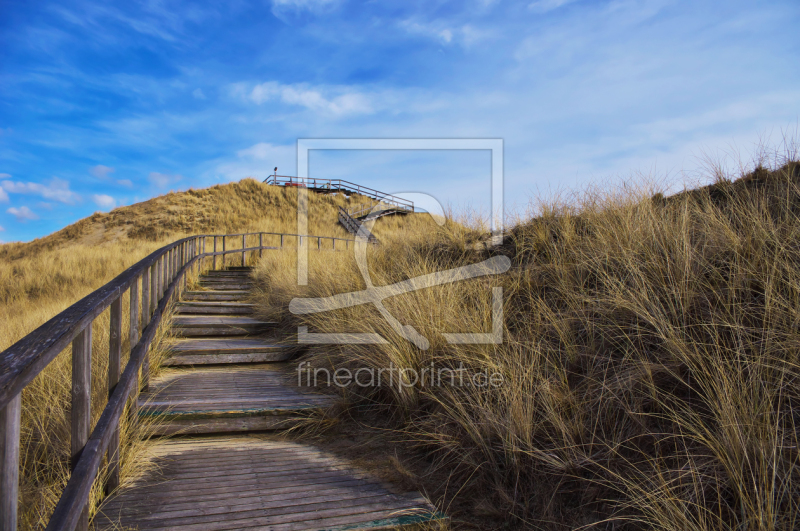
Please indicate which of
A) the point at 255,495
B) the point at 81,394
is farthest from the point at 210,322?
the point at 81,394

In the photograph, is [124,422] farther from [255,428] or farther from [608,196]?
[608,196]

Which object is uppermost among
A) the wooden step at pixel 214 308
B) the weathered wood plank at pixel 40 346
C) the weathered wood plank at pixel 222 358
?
the weathered wood plank at pixel 40 346

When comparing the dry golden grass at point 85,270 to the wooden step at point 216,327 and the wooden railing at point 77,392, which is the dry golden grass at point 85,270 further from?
the wooden step at point 216,327

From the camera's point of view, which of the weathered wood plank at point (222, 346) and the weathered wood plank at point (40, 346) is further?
the weathered wood plank at point (222, 346)

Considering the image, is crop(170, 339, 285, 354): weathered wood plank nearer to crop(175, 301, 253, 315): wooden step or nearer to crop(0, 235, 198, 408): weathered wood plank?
crop(175, 301, 253, 315): wooden step

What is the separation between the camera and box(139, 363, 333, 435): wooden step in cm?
378

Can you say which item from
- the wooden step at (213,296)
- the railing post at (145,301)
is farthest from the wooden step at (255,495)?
the wooden step at (213,296)

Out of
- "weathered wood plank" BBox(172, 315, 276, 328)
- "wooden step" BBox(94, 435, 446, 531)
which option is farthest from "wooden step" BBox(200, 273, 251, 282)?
"wooden step" BBox(94, 435, 446, 531)

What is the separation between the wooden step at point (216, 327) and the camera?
21.9 feet

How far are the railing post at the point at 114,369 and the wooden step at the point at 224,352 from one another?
2787 millimetres

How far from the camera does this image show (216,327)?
22.5 ft

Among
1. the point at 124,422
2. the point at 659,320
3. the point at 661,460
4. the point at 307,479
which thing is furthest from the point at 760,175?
the point at 124,422

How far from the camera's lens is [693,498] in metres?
2.04

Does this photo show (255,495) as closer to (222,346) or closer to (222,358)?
(222,358)
